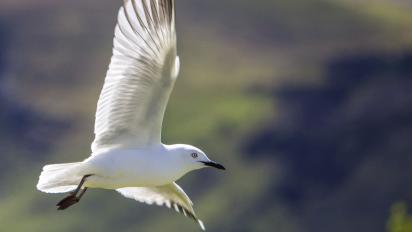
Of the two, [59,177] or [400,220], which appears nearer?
[59,177]

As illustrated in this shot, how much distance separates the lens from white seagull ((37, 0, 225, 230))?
452 inches

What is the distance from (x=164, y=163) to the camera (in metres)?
11.6

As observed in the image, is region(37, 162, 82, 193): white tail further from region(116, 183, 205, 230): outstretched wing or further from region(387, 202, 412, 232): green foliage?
region(387, 202, 412, 232): green foliage

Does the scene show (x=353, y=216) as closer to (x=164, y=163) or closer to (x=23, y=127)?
(x=23, y=127)

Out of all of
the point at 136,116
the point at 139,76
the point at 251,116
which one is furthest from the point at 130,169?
the point at 251,116

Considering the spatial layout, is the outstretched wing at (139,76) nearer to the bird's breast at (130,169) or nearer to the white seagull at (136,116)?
the white seagull at (136,116)

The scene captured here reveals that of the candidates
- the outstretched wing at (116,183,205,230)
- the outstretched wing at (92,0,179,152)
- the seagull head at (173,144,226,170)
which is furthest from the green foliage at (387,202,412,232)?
the outstretched wing at (92,0,179,152)

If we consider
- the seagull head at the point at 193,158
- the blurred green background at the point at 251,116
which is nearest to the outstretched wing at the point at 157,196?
the seagull head at the point at 193,158

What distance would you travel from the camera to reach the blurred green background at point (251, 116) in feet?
189

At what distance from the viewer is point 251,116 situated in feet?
221

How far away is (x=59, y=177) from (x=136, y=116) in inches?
39.2

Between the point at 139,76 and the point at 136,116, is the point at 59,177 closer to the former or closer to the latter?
the point at 136,116

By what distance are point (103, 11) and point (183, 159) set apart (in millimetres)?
66514

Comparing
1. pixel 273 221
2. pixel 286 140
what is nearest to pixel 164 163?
pixel 273 221
